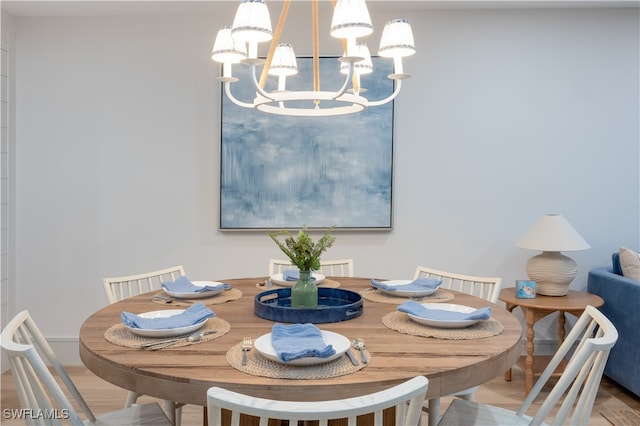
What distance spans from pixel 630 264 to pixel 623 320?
1.14ft

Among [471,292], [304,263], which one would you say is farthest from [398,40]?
[471,292]

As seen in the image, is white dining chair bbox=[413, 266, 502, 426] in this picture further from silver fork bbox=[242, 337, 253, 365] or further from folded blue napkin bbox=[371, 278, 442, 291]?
silver fork bbox=[242, 337, 253, 365]

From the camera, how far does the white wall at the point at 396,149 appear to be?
137 inches

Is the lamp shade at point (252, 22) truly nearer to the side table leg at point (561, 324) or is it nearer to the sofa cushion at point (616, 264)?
the side table leg at point (561, 324)

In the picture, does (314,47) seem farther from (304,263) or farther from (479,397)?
(479,397)

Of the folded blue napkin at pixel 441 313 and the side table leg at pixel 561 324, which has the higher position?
the folded blue napkin at pixel 441 313

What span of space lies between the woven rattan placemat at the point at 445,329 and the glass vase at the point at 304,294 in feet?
0.90

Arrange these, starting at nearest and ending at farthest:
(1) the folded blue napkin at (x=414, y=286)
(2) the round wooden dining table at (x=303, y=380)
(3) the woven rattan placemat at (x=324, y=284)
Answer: (2) the round wooden dining table at (x=303, y=380)
(1) the folded blue napkin at (x=414, y=286)
(3) the woven rattan placemat at (x=324, y=284)

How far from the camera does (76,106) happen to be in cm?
349

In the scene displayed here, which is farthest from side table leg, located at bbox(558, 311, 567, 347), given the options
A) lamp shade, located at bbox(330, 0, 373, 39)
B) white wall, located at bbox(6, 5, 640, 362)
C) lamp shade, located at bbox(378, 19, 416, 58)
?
lamp shade, located at bbox(330, 0, 373, 39)

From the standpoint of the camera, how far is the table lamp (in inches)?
120

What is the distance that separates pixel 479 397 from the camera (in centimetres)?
296

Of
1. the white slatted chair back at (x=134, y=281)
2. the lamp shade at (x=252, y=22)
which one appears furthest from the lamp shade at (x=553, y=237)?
the lamp shade at (x=252, y=22)

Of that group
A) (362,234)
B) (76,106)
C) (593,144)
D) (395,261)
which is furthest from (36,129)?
(593,144)
